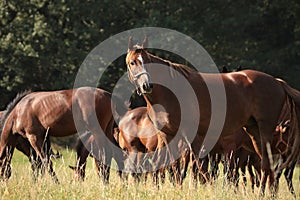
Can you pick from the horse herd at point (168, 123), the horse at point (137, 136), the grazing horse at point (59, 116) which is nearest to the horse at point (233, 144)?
the horse herd at point (168, 123)

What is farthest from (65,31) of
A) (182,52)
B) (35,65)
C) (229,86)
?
(229,86)

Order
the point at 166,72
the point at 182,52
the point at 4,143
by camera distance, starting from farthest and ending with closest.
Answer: the point at 182,52 → the point at 4,143 → the point at 166,72

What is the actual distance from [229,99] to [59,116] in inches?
198

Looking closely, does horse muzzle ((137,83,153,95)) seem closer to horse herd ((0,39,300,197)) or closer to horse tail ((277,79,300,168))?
horse herd ((0,39,300,197))

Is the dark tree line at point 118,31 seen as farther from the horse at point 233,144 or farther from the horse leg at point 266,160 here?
the horse leg at point 266,160

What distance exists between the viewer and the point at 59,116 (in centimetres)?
1389

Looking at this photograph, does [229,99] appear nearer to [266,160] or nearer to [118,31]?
[266,160]

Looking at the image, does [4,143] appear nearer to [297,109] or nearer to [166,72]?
[166,72]

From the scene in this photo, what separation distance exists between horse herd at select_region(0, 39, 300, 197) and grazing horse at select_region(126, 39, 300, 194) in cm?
1

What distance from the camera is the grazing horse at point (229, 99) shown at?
9422 millimetres

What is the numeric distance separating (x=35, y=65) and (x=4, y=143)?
50.4 feet

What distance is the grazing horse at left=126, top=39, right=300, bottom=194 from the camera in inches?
371

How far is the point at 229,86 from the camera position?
985cm

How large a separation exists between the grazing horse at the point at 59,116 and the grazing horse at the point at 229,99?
4.33 metres
